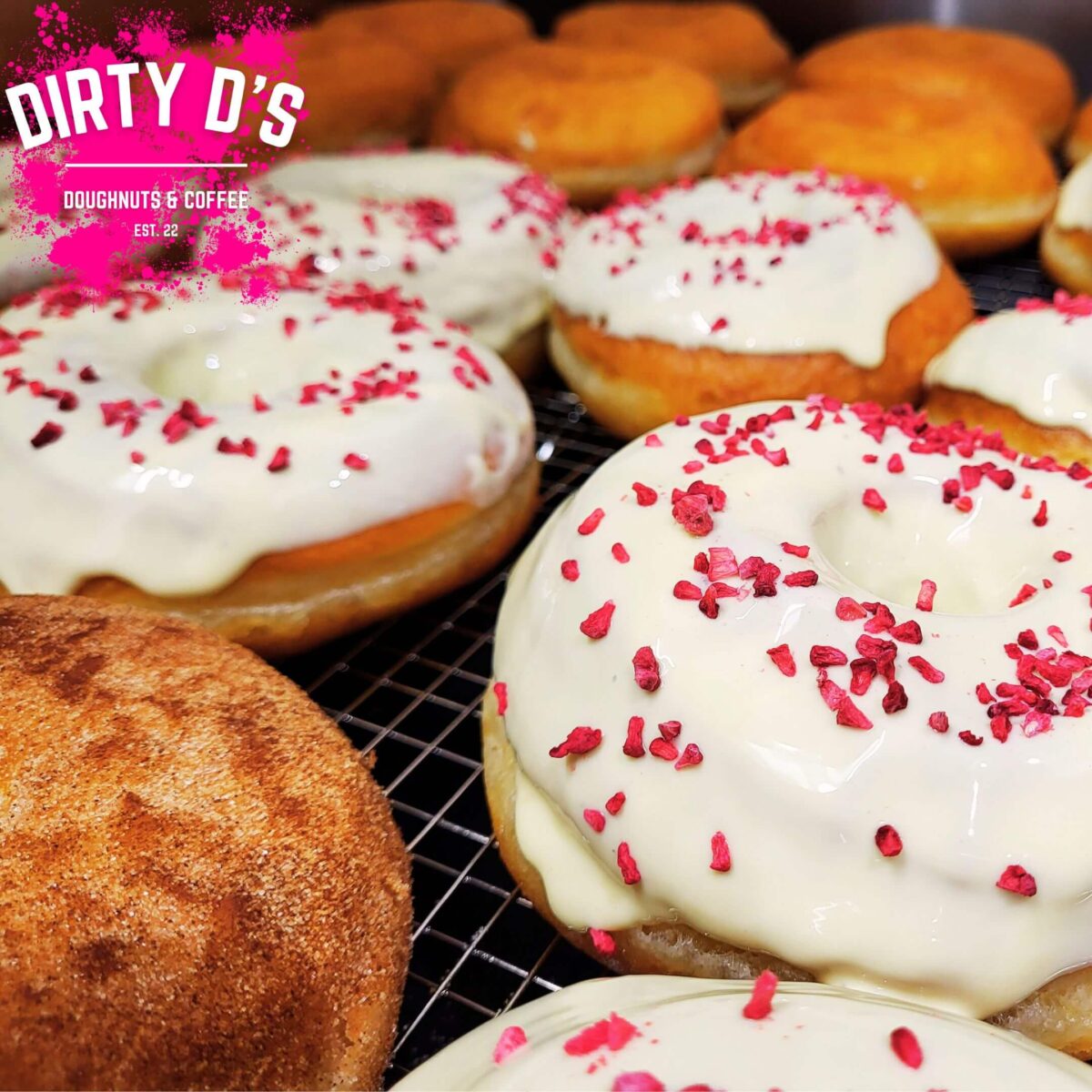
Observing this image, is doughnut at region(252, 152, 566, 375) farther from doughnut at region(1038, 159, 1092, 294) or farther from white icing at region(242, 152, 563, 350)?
doughnut at region(1038, 159, 1092, 294)

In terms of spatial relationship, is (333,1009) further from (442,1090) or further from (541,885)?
(541,885)

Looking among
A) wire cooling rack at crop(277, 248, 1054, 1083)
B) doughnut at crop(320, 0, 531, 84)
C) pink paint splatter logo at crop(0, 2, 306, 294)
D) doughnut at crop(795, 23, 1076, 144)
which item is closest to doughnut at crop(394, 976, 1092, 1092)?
wire cooling rack at crop(277, 248, 1054, 1083)

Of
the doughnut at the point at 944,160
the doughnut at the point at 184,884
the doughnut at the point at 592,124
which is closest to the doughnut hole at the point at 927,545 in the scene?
the doughnut at the point at 184,884

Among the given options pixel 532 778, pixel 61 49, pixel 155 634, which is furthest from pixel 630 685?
pixel 61 49

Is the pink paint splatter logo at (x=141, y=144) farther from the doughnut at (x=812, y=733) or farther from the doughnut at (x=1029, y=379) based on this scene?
the doughnut at (x=1029, y=379)

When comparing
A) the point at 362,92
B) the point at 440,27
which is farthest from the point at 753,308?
the point at 440,27
